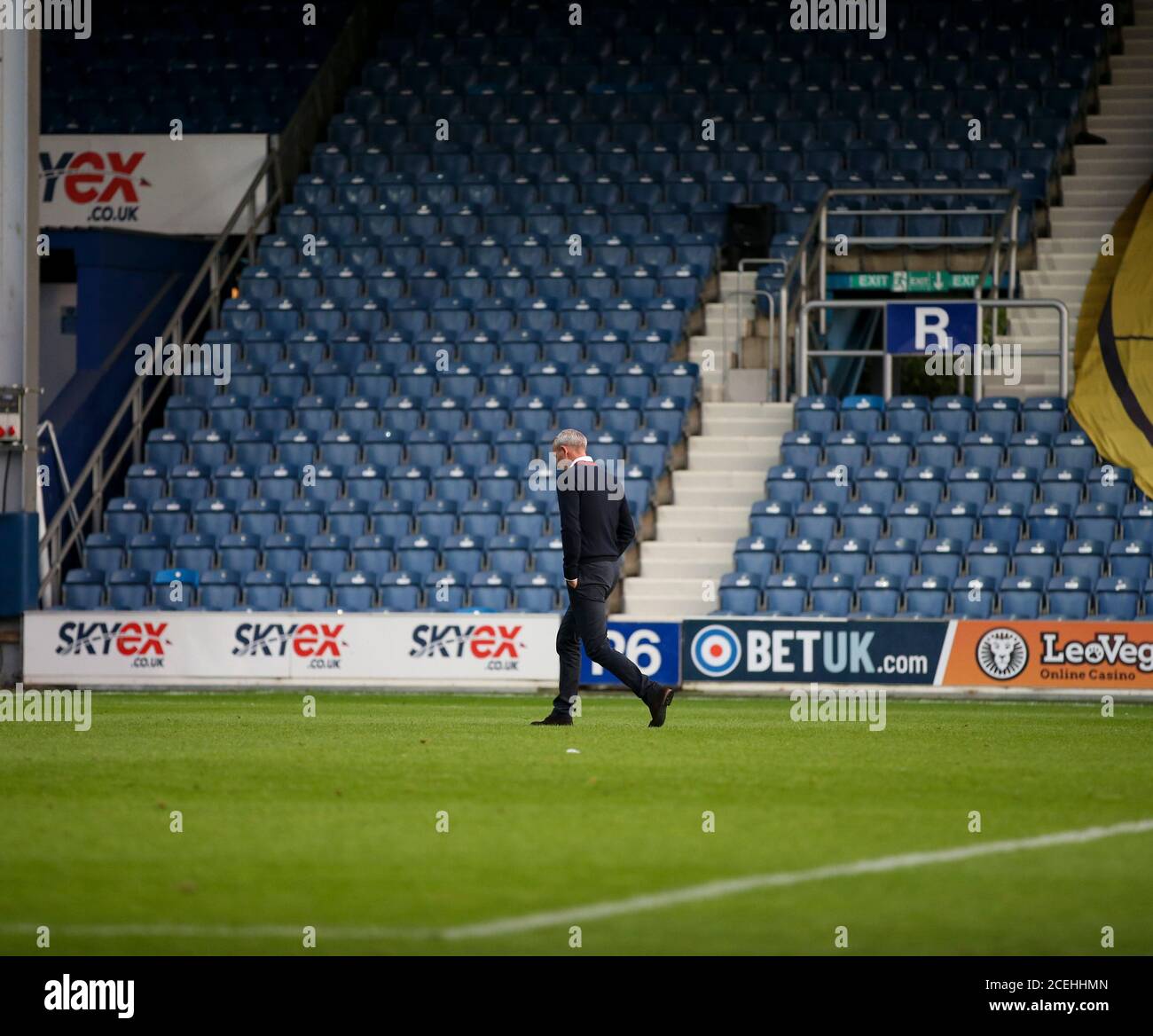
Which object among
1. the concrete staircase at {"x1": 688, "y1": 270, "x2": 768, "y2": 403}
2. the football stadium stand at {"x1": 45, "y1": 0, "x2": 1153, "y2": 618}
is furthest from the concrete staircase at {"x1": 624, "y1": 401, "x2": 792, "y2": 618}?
the concrete staircase at {"x1": 688, "y1": 270, "x2": 768, "y2": 403}

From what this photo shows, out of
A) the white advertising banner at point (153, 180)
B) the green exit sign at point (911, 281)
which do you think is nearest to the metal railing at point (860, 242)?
the green exit sign at point (911, 281)

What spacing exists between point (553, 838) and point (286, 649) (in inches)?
499

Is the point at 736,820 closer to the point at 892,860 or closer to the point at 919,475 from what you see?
the point at 892,860

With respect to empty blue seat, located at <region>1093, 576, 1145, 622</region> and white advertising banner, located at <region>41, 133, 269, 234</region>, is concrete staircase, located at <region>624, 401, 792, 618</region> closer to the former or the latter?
empty blue seat, located at <region>1093, 576, 1145, 622</region>

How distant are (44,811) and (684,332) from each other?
1728cm

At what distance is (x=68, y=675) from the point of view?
68.2ft

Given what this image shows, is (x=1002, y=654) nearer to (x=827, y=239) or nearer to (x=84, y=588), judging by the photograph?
(x=827, y=239)

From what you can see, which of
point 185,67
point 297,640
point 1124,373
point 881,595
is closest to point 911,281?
point 1124,373

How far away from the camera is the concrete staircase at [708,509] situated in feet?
72.7

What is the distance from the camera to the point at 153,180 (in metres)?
28.4

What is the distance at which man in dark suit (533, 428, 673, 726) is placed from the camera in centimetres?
1319

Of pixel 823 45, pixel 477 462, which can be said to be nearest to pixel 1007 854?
Answer: pixel 477 462

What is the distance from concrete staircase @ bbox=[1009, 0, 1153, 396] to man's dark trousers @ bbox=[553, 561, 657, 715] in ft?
38.3
